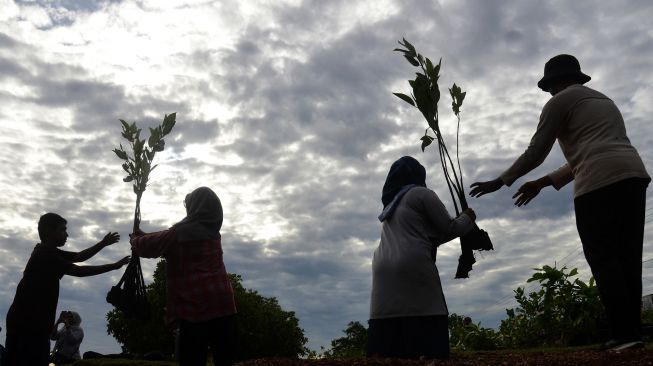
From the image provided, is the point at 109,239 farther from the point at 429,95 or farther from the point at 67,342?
the point at 67,342

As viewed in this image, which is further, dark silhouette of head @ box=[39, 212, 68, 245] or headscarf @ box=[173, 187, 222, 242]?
dark silhouette of head @ box=[39, 212, 68, 245]

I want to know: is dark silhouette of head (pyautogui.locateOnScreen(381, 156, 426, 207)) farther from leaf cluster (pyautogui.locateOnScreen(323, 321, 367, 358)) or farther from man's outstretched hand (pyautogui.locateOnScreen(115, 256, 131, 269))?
leaf cluster (pyautogui.locateOnScreen(323, 321, 367, 358))

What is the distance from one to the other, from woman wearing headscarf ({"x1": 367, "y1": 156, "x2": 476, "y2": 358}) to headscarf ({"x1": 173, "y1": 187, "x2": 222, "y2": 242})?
147 centimetres

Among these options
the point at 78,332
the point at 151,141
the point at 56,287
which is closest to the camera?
the point at 56,287

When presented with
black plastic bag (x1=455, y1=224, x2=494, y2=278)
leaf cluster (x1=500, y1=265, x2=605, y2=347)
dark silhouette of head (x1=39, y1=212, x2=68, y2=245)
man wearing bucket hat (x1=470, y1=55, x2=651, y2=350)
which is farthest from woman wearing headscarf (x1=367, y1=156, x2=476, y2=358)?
leaf cluster (x1=500, y1=265, x2=605, y2=347)

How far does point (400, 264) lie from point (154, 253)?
7.21 ft

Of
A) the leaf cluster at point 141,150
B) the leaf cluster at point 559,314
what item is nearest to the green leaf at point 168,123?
the leaf cluster at point 141,150

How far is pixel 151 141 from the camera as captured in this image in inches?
304

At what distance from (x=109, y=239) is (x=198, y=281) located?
1.65m

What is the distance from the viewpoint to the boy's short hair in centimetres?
660

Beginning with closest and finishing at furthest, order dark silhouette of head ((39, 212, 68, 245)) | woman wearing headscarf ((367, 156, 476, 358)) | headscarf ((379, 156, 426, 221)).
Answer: woman wearing headscarf ((367, 156, 476, 358)) → headscarf ((379, 156, 426, 221)) → dark silhouette of head ((39, 212, 68, 245))

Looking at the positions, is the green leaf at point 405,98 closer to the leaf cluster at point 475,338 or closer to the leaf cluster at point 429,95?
the leaf cluster at point 429,95

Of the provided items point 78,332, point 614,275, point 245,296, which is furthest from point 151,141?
point 245,296

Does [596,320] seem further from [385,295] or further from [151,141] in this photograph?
[151,141]
